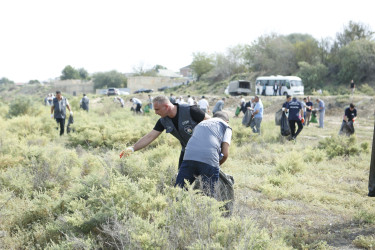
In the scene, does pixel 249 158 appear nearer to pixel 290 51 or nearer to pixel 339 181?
pixel 339 181

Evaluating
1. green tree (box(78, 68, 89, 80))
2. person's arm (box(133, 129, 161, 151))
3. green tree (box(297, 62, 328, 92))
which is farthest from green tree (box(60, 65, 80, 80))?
person's arm (box(133, 129, 161, 151))

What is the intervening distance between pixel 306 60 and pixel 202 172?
150ft

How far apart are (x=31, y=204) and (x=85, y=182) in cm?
68

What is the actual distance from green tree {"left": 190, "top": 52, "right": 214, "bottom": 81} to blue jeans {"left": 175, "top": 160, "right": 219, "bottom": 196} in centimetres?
5995

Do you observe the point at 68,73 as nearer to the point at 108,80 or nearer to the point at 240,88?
the point at 108,80

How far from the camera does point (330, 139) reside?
352 inches

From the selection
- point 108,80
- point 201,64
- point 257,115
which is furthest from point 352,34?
point 108,80

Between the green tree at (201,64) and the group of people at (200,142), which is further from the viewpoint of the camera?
the green tree at (201,64)

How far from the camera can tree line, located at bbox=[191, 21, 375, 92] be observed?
A: 3662 centimetres

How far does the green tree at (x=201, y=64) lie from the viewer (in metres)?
62.8

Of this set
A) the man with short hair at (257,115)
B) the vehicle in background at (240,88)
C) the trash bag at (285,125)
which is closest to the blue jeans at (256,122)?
the man with short hair at (257,115)

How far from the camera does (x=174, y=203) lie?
116 inches

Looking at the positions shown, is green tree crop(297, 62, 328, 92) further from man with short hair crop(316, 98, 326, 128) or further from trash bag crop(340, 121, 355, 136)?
trash bag crop(340, 121, 355, 136)

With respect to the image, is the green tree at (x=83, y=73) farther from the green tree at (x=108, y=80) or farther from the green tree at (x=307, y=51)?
the green tree at (x=307, y=51)
